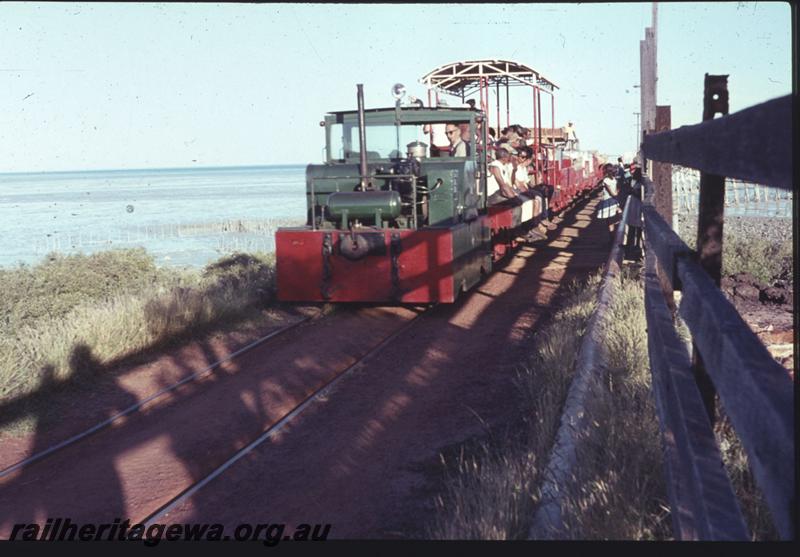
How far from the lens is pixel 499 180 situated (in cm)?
1709

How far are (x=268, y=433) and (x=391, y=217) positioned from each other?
17.3ft

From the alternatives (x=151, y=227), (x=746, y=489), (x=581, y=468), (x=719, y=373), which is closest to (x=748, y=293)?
(x=746, y=489)

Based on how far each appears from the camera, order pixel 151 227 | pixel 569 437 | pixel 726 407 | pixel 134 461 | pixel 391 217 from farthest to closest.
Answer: pixel 151 227
pixel 391 217
pixel 134 461
pixel 569 437
pixel 726 407

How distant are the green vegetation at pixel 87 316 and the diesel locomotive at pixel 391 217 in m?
1.24

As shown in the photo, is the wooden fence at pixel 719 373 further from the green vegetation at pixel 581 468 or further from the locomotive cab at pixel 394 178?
the locomotive cab at pixel 394 178

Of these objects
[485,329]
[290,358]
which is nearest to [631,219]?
[485,329]

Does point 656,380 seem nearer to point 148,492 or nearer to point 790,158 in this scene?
point 790,158

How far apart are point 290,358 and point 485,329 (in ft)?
8.04

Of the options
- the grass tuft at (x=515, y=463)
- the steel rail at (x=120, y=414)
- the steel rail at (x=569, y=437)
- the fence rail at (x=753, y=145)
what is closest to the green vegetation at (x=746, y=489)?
the steel rail at (x=569, y=437)

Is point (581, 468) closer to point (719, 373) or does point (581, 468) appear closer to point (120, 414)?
point (719, 373)

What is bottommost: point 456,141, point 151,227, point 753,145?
point 151,227

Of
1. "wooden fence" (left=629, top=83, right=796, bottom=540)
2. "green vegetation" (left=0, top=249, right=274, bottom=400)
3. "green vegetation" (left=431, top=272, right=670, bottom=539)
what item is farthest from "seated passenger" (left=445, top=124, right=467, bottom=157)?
"wooden fence" (left=629, top=83, right=796, bottom=540)

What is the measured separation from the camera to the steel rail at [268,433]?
16.8ft

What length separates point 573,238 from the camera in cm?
2177
